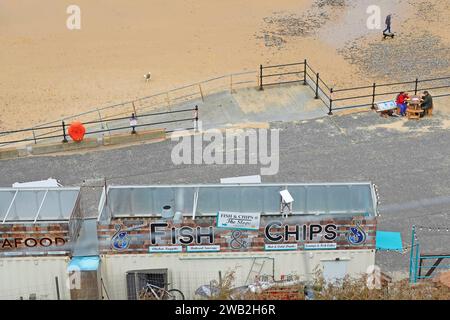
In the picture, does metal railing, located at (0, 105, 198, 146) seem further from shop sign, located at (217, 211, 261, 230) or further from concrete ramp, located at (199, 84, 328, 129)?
shop sign, located at (217, 211, 261, 230)

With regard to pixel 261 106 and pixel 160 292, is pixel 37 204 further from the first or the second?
pixel 261 106

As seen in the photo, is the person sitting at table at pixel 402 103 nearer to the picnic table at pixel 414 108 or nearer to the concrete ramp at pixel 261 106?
the picnic table at pixel 414 108

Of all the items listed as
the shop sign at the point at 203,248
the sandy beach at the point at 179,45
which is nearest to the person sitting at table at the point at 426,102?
the sandy beach at the point at 179,45

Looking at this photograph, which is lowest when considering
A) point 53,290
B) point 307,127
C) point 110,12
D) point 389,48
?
point 53,290

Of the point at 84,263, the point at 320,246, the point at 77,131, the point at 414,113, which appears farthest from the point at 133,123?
the point at 320,246

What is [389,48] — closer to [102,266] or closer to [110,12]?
[110,12]

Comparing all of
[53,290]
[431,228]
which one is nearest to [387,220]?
[431,228]

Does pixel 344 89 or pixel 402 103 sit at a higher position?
pixel 344 89
